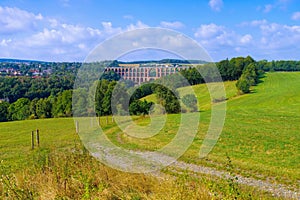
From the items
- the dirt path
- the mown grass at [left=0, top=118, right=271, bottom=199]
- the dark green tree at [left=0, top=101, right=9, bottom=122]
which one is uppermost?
the mown grass at [left=0, top=118, right=271, bottom=199]

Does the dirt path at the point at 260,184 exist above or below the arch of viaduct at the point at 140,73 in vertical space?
Answer: below

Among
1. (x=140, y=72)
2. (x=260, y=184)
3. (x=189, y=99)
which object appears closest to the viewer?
(x=140, y=72)

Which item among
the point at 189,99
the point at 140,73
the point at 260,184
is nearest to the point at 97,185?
the point at 140,73

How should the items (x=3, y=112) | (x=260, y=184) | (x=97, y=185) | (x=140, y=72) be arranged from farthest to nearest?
(x=3, y=112), (x=260, y=184), (x=140, y=72), (x=97, y=185)

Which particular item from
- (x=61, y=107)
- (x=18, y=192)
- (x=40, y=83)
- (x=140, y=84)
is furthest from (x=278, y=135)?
(x=40, y=83)

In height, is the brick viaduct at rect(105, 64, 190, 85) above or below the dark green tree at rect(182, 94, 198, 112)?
above

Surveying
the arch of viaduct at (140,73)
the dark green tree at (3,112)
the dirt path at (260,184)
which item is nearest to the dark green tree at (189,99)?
the dirt path at (260,184)

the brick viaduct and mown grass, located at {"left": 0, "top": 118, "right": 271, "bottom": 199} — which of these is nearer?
mown grass, located at {"left": 0, "top": 118, "right": 271, "bottom": 199}

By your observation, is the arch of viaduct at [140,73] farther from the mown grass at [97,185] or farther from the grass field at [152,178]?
the mown grass at [97,185]

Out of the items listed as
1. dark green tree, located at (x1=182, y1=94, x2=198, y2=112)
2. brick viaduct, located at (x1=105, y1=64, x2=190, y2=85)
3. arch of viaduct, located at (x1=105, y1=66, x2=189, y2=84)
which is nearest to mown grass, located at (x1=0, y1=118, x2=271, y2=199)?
brick viaduct, located at (x1=105, y1=64, x2=190, y2=85)

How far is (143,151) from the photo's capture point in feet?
58.0

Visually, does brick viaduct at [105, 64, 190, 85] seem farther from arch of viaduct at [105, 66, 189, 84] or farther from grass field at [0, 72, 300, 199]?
grass field at [0, 72, 300, 199]

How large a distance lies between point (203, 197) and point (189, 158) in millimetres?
10339

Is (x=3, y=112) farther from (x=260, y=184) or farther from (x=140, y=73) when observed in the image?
(x=260, y=184)
